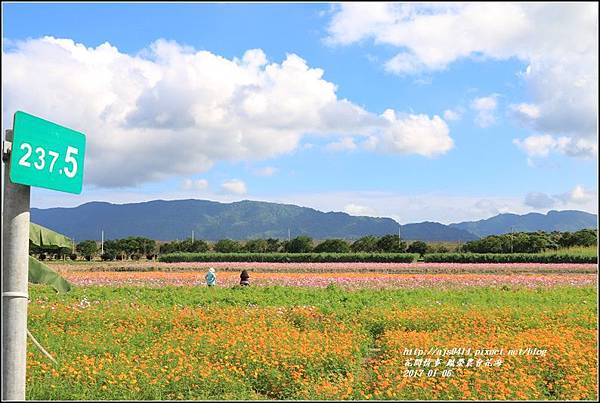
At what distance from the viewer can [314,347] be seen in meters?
8.82

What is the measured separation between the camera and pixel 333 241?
50.2 meters

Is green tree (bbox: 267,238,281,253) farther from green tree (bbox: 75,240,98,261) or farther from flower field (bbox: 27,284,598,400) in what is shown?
flower field (bbox: 27,284,598,400)

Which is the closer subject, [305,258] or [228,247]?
[305,258]

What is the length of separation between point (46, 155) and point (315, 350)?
228 inches

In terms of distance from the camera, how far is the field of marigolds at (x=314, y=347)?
23.7ft

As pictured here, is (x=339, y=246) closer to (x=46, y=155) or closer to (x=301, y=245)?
(x=301, y=245)

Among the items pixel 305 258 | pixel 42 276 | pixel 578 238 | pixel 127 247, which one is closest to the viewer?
pixel 42 276

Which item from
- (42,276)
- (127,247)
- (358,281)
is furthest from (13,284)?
(127,247)

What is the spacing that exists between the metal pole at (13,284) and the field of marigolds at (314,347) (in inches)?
136

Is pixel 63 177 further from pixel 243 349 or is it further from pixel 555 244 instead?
pixel 555 244

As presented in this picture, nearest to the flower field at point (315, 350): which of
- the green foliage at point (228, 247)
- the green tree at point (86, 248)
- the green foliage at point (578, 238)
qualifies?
the green foliage at point (578, 238)

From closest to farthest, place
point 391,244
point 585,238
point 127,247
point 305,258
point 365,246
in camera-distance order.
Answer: point 305,258, point 585,238, point 365,246, point 391,244, point 127,247

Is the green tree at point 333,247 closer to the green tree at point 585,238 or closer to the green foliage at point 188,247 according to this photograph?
the green foliage at point 188,247

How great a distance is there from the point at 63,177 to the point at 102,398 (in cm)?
404
